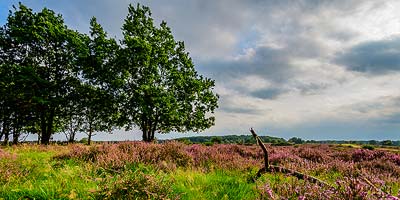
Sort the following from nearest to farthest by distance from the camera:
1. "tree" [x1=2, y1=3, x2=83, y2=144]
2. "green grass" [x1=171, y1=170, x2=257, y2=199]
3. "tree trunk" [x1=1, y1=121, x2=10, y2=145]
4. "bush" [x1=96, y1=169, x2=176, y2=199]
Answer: "bush" [x1=96, y1=169, x2=176, y2=199] → "green grass" [x1=171, y1=170, x2=257, y2=199] → "tree" [x1=2, y1=3, x2=83, y2=144] → "tree trunk" [x1=1, y1=121, x2=10, y2=145]

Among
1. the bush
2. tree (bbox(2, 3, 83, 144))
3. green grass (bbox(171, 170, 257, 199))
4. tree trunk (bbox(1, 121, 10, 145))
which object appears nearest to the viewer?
the bush

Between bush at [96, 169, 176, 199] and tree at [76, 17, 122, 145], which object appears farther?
tree at [76, 17, 122, 145]

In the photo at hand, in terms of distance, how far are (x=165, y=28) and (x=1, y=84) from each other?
1542 centimetres

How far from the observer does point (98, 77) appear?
28172 mm

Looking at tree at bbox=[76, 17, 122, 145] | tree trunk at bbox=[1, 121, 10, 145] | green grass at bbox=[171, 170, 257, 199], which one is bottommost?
green grass at bbox=[171, 170, 257, 199]

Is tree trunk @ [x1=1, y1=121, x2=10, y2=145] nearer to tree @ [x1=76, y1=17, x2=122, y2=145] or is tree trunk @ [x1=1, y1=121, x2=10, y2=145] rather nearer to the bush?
tree @ [x1=76, y1=17, x2=122, y2=145]

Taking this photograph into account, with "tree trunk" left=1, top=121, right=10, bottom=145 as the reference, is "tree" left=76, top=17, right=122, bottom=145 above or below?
above

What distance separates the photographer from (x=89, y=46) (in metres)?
29.5

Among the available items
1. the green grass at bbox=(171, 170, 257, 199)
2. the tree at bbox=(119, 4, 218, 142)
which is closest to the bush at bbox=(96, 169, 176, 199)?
the green grass at bbox=(171, 170, 257, 199)

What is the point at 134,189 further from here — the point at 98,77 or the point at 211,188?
the point at 98,77

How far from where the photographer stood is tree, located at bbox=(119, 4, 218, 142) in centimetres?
2733

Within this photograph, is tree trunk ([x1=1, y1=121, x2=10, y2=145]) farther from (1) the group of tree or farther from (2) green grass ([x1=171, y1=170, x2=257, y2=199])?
(2) green grass ([x1=171, y1=170, x2=257, y2=199])

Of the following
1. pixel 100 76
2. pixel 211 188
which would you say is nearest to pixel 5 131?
pixel 100 76

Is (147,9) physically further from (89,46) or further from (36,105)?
(36,105)
